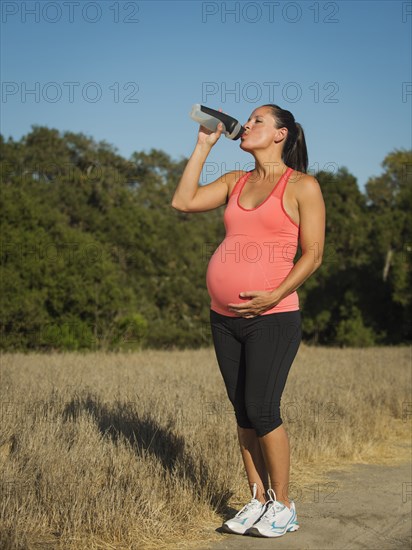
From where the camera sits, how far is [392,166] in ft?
147

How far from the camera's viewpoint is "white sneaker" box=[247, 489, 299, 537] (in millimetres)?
3904

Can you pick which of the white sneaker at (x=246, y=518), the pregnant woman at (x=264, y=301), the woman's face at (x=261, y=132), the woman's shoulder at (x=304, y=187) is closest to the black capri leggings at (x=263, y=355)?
the pregnant woman at (x=264, y=301)

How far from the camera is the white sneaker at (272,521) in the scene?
390 centimetres

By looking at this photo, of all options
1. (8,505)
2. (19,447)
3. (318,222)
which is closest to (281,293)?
(318,222)

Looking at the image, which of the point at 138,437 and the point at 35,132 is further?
the point at 35,132

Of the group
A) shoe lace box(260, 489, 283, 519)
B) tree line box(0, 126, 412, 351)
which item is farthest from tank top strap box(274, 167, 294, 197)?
tree line box(0, 126, 412, 351)

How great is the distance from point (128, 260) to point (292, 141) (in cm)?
2557

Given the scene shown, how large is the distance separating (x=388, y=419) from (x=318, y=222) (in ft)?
14.5

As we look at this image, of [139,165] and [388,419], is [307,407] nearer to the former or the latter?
[388,419]

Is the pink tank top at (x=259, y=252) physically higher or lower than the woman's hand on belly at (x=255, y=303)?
higher

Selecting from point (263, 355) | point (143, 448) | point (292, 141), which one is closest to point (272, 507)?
point (263, 355)

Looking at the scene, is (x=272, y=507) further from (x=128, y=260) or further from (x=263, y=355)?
(x=128, y=260)

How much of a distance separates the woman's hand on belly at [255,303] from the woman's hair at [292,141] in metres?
0.86

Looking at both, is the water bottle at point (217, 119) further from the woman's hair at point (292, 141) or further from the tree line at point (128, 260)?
the tree line at point (128, 260)
